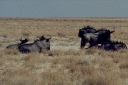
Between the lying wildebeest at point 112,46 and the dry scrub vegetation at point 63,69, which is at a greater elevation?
the dry scrub vegetation at point 63,69

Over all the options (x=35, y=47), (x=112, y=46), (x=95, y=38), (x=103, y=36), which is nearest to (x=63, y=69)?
(x=35, y=47)

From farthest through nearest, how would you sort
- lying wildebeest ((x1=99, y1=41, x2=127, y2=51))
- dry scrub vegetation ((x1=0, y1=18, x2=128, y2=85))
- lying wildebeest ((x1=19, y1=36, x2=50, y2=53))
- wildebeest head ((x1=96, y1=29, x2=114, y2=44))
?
wildebeest head ((x1=96, y1=29, x2=114, y2=44)) < lying wildebeest ((x1=99, y1=41, x2=127, y2=51)) < lying wildebeest ((x1=19, y1=36, x2=50, y2=53)) < dry scrub vegetation ((x1=0, y1=18, x2=128, y2=85))

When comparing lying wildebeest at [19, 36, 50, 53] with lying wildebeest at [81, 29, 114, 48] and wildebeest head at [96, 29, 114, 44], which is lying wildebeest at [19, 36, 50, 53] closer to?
lying wildebeest at [81, 29, 114, 48]

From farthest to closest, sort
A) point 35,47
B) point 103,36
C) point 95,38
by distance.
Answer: point 103,36
point 95,38
point 35,47

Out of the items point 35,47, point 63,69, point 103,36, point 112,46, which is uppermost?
point 63,69

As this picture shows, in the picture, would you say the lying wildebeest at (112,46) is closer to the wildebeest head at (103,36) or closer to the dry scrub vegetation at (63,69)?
the dry scrub vegetation at (63,69)

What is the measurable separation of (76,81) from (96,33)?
1653cm

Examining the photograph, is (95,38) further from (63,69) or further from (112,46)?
(63,69)

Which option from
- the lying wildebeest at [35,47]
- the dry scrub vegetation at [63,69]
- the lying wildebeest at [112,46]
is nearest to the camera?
the dry scrub vegetation at [63,69]

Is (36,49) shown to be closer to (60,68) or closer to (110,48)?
(110,48)

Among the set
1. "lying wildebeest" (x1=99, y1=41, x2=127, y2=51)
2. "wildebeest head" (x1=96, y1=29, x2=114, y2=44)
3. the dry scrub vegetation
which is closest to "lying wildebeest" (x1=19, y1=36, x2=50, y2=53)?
the dry scrub vegetation

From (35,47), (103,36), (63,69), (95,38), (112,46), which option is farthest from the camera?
(103,36)

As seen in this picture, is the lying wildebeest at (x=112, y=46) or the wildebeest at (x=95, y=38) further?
the wildebeest at (x=95, y=38)

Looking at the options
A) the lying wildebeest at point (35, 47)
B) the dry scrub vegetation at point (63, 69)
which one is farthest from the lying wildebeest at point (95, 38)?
the lying wildebeest at point (35, 47)
